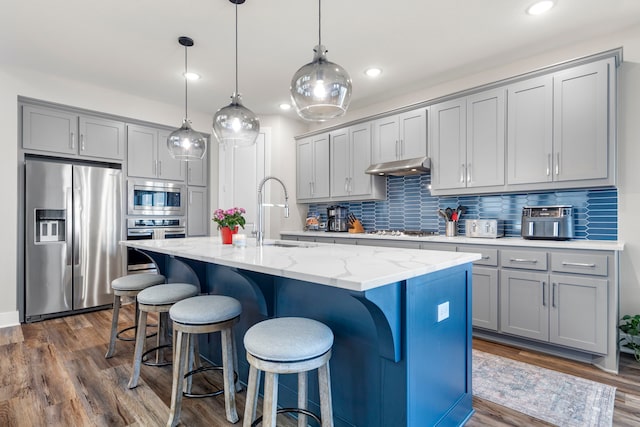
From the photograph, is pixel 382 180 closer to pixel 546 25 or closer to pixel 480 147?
pixel 480 147

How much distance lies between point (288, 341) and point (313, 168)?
3866 mm

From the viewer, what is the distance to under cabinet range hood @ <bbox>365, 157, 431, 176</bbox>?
A: 3.69 m

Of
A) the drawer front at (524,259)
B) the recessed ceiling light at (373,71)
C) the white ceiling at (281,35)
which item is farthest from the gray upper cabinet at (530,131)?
the recessed ceiling light at (373,71)

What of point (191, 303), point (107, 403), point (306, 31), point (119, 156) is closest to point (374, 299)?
point (191, 303)

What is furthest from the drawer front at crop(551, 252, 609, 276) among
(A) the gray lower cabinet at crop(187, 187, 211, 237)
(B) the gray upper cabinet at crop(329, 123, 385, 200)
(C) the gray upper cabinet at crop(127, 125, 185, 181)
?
(C) the gray upper cabinet at crop(127, 125, 185, 181)

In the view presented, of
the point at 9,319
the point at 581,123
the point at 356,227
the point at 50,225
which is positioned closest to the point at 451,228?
the point at 356,227

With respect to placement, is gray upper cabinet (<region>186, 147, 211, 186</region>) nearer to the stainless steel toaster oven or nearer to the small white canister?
the small white canister

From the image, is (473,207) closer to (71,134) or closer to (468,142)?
(468,142)

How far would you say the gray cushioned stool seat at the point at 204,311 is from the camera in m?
1.77

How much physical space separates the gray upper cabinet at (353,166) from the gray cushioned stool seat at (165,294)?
2649 mm

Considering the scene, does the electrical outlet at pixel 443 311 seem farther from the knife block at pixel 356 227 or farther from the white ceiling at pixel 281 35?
the knife block at pixel 356 227

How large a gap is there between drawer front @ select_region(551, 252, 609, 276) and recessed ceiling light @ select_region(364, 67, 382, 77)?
241cm

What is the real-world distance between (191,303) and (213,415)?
2.16 ft

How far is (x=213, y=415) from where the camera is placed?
1941 millimetres
